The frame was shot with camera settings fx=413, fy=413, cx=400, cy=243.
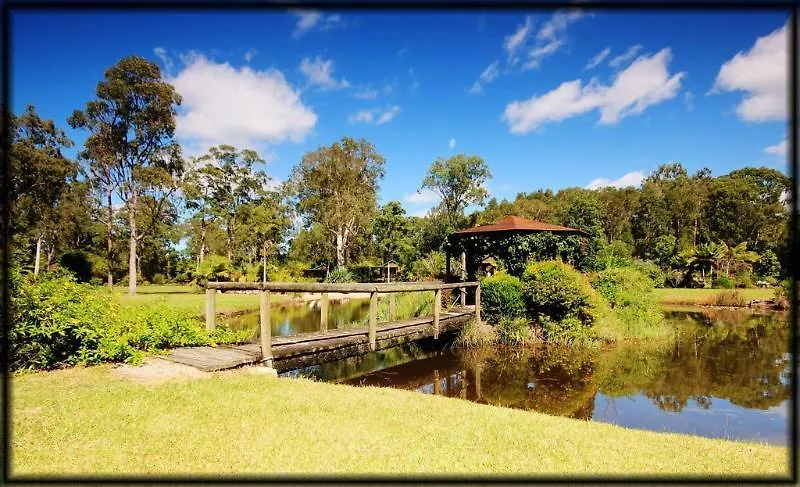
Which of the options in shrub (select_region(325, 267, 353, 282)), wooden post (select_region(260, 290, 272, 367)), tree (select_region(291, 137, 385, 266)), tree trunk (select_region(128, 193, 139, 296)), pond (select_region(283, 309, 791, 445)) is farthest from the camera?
tree (select_region(291, 137, 385, 266))

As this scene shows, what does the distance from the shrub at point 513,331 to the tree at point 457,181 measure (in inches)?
969

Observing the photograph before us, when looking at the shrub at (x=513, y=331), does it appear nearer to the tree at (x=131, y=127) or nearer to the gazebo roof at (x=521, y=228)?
the gazebo roof at (x=521, y=228)

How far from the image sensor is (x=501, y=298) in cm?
1366

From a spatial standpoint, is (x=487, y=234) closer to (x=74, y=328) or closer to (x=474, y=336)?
(x=474, y=336)

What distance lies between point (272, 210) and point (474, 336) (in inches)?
1040

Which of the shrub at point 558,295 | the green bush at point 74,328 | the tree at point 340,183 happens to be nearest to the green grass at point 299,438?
the green bush at point 74,328

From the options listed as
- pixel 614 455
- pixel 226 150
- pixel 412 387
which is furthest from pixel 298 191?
pixel 614 455

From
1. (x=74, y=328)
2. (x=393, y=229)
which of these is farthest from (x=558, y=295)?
(x=393, y=229)

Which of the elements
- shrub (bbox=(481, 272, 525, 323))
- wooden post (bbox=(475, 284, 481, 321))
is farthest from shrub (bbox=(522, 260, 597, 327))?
wooden post (bbox=(475, 284, 481, 321))

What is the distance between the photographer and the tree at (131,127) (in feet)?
83.2

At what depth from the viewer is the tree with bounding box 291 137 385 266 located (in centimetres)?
3378

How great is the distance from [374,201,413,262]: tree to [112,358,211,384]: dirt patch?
2881 centimetres

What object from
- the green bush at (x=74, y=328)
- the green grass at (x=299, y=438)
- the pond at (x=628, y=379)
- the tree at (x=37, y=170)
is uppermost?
the tree at (x=37, y=170)

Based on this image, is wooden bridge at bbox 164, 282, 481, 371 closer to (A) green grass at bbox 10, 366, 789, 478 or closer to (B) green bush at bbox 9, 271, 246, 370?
(B) green bush at bbox 9, 271, 246, 370
